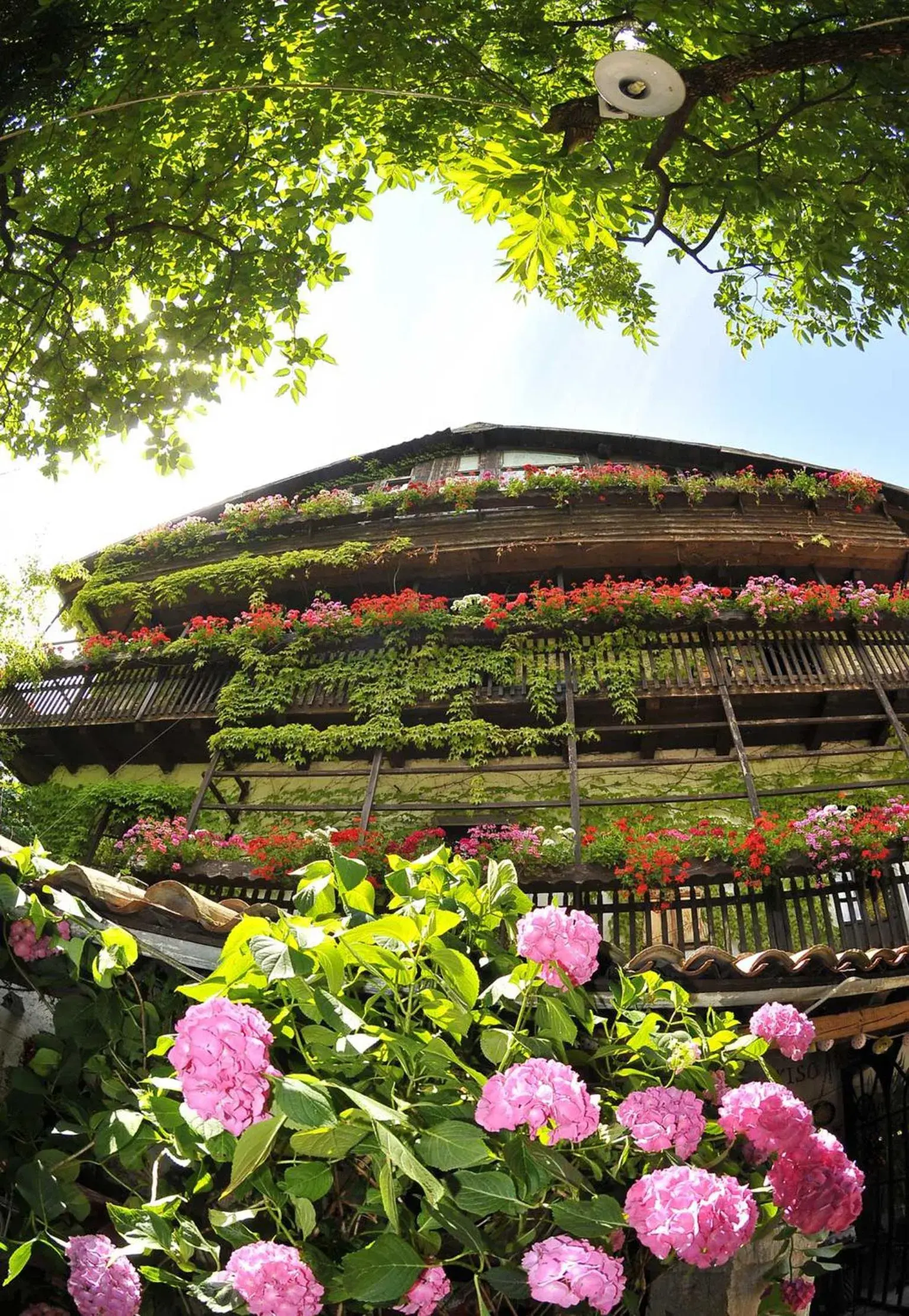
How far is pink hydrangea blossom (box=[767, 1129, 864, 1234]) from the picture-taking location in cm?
227

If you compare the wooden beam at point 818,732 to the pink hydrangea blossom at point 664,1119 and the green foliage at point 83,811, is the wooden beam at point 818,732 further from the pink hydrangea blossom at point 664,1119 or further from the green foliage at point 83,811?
the pink hydrangea blossom at point 664,1119

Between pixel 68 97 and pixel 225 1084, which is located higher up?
pixel 68 97

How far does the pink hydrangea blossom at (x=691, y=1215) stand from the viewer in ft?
6.31

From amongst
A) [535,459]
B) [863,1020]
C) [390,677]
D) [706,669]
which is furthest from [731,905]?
[535,459]

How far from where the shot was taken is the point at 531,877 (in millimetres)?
8969

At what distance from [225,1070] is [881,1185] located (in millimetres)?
5722

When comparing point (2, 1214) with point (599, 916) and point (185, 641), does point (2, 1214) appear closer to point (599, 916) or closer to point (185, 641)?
point (599, 916)

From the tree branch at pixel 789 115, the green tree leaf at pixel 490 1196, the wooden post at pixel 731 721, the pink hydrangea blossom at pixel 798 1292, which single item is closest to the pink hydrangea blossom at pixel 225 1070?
the green tree leaf at pixel 490 1196

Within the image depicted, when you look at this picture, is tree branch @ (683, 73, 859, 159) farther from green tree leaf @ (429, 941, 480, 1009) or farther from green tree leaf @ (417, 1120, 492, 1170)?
green tree leaf @ (417, 1120, 492, 1170)

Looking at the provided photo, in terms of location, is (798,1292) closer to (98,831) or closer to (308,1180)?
(308,1180)

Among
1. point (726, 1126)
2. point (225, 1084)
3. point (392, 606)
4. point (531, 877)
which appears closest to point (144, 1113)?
point (225, 1084)

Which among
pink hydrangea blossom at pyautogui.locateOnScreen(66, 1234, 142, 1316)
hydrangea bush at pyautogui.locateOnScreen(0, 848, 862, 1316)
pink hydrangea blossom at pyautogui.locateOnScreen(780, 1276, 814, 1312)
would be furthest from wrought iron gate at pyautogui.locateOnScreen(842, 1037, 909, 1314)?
pink hydrangea blossom at pyautogui.locateOnScreen(66, 1234, 142, 1316)

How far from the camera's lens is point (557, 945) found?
2252mm

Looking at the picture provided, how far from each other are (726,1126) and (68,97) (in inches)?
252
